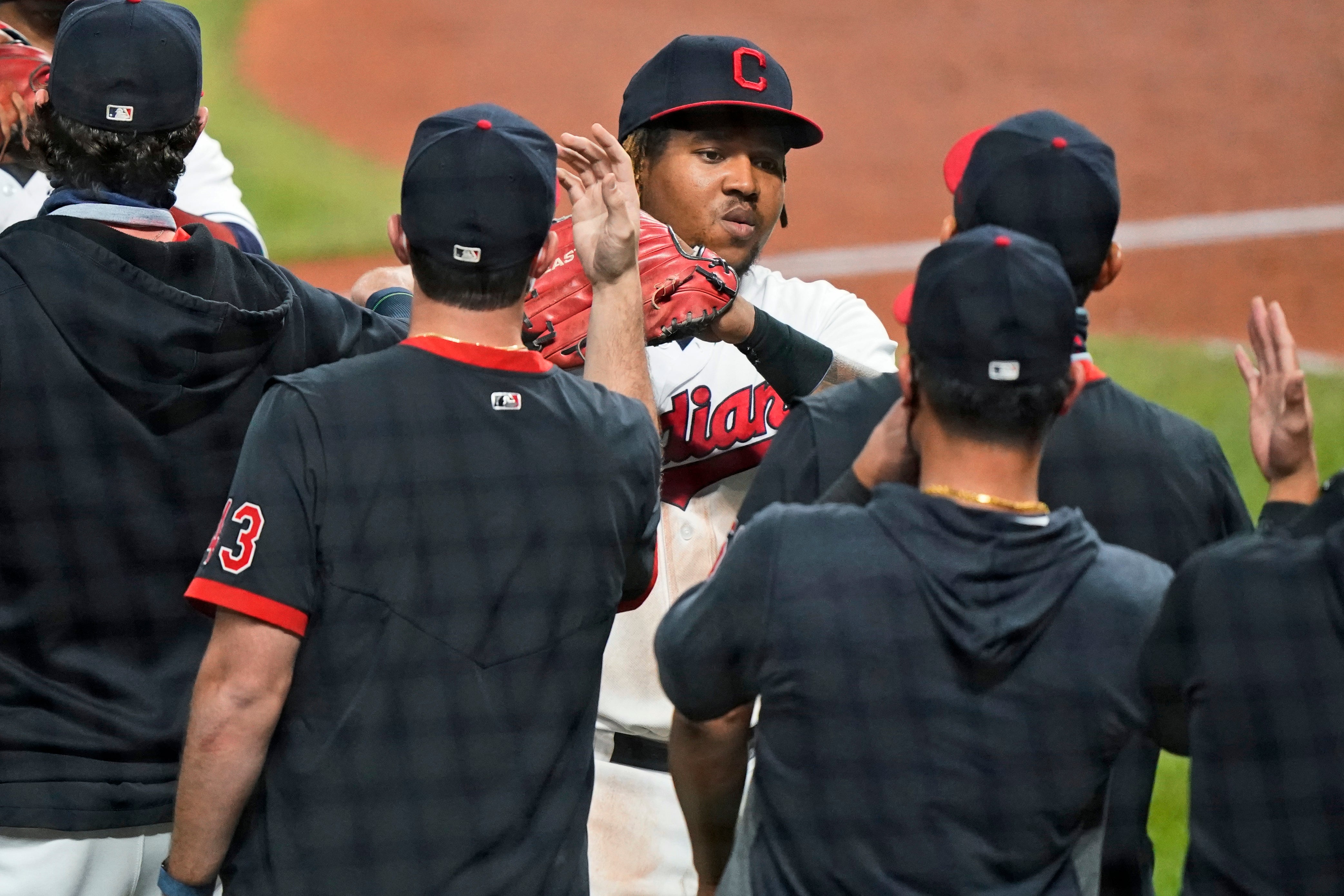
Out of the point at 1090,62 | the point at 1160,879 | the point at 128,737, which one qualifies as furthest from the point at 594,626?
the point at 1090,62

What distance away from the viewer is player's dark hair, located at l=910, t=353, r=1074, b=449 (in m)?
2.25

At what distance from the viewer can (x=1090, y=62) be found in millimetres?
11055

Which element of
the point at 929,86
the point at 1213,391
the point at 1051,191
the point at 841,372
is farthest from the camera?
the point at 929,86

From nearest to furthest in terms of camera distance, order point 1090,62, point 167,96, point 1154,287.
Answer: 1. point 167,96
2. point 1154,287
3. point 1090,62

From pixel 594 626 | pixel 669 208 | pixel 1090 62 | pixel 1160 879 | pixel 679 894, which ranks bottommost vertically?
pixel 1160 879

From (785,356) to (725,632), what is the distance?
1.06m

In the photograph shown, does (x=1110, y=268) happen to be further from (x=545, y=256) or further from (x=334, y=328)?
(x=334, y=328)

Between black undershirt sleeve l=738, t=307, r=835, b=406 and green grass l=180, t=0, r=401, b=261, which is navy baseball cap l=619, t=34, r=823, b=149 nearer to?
black undershirt sleeve l=738, t=307, r=835, b=406

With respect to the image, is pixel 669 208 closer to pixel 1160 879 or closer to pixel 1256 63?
pixel 1160 879

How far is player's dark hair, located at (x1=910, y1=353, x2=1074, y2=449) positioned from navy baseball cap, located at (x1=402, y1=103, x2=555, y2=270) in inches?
26.8

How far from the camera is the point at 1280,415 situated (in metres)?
2.49

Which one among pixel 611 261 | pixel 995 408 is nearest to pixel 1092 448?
pixel 995 408

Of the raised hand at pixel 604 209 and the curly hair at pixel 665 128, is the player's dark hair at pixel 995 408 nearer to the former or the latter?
the raised hand at pixel 604 209

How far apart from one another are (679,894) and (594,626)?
1342 mm
